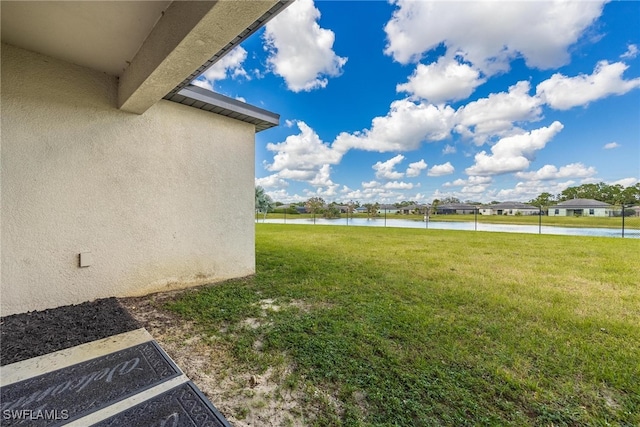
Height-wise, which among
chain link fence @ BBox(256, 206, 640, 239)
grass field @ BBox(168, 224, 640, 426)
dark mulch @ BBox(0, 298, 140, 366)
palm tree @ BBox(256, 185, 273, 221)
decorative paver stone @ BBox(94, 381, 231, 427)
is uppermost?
palm tree @ BBox(256, 185, 273, 221)

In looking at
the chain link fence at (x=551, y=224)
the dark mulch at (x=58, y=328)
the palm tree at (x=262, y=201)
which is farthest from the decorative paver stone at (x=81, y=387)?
the palm tree at (x=262, y=201)

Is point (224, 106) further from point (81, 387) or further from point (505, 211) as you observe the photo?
point (505, 211)

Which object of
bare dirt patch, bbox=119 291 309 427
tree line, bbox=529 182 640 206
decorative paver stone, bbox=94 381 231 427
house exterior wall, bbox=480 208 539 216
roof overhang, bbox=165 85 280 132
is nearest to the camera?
decorative paver stone, bbox=94 381 231 427

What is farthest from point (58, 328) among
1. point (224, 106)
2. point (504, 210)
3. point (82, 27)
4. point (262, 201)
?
point (504, 210)

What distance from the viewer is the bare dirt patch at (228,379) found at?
1375 millimetres

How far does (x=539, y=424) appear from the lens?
1343mm

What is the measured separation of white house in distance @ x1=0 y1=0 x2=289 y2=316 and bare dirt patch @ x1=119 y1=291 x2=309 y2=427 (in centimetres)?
106

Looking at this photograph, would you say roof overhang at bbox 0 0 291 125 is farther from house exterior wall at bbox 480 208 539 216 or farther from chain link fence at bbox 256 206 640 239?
house exterior wall at bbox 480 208 539 216

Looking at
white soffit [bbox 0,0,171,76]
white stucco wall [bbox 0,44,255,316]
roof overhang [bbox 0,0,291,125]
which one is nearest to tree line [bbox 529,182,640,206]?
white stucco wall [bbox 0,44,255,316]

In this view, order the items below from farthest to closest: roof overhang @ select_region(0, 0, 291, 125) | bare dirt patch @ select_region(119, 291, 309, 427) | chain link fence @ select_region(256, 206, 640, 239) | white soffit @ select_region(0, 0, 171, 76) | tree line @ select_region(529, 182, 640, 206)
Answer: tree line @ select_region(529, 182, 640, 206) < chain link fence @ select_region(256, 206, 640, 239) < white soffit @ select_region(0, 0, 171, 76) < roof overhang @ select_region(0, 0, 291, 125) < bare dirt patch @ select_region(119, 291, 309, 427)

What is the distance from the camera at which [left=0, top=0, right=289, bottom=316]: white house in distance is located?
1908 millimetres

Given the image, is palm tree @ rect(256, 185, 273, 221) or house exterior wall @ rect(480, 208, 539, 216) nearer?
house exterior wall @ rect(480, 208, 539, 216)

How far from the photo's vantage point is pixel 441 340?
7.20ft

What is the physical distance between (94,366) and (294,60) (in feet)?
26.2
